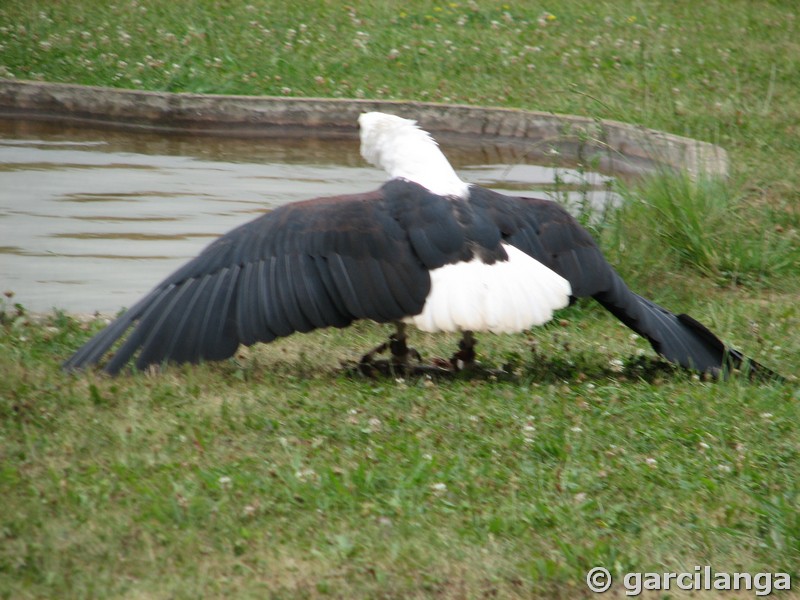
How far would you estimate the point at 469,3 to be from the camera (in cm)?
1381

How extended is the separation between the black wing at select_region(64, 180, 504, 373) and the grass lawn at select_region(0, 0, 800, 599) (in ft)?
0.61

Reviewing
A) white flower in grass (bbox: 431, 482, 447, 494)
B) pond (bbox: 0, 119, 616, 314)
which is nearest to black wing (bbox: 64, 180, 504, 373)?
white flower in grass (bbox: 431, 482, 447, 494)

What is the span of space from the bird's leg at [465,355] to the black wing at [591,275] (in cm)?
49

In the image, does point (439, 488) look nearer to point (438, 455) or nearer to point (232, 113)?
point (438, 455)

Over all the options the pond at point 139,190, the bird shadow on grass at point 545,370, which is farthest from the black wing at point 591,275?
the pond at point 139,190

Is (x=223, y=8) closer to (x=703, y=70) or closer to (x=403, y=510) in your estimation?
(x=703, y=70)

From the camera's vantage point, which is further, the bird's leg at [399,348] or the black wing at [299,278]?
the bird's leg at [399,348]

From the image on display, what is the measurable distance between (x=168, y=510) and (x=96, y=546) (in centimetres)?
27

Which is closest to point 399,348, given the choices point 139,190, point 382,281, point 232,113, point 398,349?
point 398,349

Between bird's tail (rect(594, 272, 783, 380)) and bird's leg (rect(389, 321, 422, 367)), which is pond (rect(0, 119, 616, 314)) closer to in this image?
bird's leg (rect(389, 321, 422, 367))

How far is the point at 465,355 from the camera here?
520 centimetres

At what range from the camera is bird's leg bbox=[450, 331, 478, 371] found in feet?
17.0

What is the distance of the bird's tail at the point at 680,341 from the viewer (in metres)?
5.12

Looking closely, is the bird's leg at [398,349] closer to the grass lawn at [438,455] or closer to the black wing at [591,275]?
the grass lawn at [438,455]
